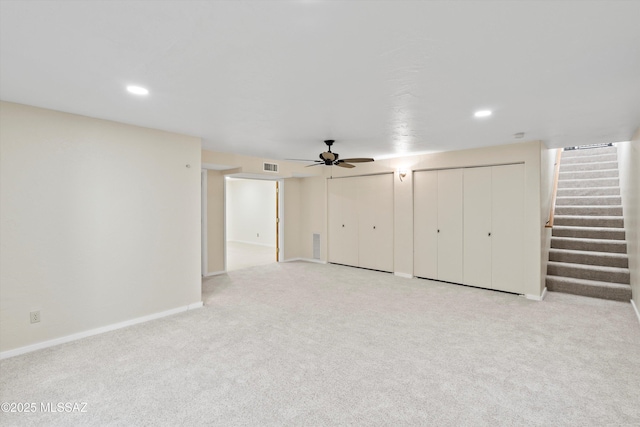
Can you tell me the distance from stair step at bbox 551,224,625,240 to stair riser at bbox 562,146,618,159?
268 cm

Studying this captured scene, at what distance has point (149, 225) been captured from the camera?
A: 375 cm

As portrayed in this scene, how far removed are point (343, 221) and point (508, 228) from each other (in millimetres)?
3268

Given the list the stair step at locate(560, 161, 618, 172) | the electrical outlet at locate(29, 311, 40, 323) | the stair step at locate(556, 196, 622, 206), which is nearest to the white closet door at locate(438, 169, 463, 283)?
the stair step at locate(556, 196, 622, 206)

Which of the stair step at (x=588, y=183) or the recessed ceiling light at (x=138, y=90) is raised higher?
the recessed ceiling light at (x=138, y=90)

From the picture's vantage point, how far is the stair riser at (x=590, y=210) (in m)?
5.54

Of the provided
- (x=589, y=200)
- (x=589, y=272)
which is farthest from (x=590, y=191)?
(x=589, y=272)

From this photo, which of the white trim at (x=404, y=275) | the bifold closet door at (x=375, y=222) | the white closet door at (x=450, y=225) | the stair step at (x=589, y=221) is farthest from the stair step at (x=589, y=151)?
the white trim at (x=404, y=275)

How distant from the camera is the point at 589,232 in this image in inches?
215

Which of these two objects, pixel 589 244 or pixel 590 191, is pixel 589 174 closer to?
pixel 590 191

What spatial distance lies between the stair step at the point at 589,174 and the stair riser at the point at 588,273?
109 inches

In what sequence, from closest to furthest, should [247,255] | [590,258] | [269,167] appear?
[590,258] → [269,167] → [247,255]

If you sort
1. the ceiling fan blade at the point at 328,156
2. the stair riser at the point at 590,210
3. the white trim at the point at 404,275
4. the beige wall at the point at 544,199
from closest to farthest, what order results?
the ceiling fan blade at the point at 328,156 < the beige wall at the point at 544,199 < the stair riser at the point at 590,210 < the white trim at the point at 404,275

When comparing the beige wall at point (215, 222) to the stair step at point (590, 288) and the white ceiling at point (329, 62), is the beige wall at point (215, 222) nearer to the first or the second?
the white ceiling at point (329, 62)

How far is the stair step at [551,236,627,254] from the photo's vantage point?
5027 millimetres
